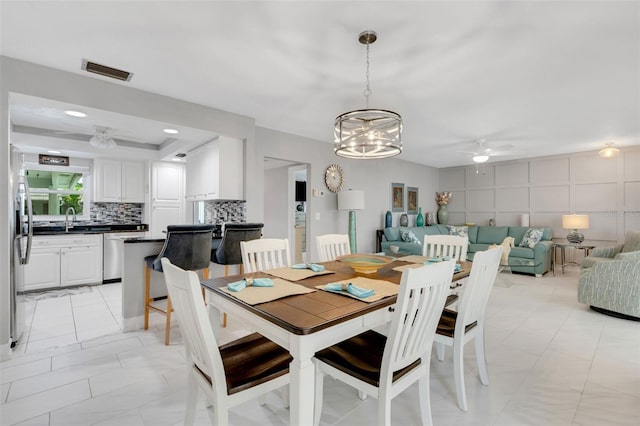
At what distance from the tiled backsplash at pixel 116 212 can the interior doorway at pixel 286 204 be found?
2455mm

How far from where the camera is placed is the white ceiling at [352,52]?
1.86 metres

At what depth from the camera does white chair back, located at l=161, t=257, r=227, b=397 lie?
1.17 m

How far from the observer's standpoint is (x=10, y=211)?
96.4 inches

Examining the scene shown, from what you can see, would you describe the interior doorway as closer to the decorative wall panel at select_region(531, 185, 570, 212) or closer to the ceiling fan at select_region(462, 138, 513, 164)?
the ceiling fan at select_region(462, 138, 513, 164)

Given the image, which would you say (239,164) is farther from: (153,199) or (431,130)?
(431,130)

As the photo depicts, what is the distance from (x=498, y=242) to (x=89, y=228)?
24.9 ft

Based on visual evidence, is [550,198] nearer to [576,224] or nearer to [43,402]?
[576,224]

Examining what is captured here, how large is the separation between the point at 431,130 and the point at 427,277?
3.72 metres

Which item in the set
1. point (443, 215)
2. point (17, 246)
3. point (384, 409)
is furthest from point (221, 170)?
point (443, 215)

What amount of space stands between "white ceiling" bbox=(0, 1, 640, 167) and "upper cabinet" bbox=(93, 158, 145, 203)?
1319 mm

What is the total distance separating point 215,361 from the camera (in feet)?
4.00

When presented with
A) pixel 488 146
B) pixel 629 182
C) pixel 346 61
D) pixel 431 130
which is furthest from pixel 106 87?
pixel 629 182

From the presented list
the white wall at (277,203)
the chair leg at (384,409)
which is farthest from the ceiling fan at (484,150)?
the chair leg at (384,409)

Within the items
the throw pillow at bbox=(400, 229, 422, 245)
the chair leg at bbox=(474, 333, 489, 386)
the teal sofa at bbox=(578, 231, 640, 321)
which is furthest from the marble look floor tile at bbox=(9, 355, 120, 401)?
the throw pillow at bbox=(400, 229, 422, 245)
